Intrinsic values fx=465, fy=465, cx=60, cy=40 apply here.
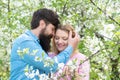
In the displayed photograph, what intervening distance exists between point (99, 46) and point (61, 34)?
0.74 m

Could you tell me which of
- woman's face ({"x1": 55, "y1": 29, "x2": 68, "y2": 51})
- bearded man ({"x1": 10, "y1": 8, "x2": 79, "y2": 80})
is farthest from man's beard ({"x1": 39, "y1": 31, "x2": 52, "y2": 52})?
woman's face ({"x1": 55, "y1": 29, "x2": 68, "y2": 51})

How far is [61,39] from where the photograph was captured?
4.92 m

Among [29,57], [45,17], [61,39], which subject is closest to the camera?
[29,57]

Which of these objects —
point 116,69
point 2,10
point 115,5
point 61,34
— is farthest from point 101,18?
point 2,10

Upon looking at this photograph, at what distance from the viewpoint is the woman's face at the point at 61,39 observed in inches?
193

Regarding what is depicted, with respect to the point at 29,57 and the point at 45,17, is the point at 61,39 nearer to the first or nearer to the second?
the point at 45,17

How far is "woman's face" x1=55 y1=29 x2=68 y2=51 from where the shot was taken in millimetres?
4898

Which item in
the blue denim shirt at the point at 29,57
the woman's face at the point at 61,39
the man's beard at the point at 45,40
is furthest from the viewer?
the woman's face at the point at 61,39

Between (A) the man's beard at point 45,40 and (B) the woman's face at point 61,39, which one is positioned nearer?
(A) the man's beard at point 45,40

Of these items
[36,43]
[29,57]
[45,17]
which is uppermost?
[45,17]

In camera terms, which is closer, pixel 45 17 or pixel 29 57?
pixel 29 57

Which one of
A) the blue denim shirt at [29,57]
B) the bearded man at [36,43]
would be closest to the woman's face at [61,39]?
the bearded man at [36,43]

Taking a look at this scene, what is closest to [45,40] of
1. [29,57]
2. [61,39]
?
[61,39]

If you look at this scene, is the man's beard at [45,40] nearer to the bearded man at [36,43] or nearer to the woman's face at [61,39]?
the bearded man at [36,43]
